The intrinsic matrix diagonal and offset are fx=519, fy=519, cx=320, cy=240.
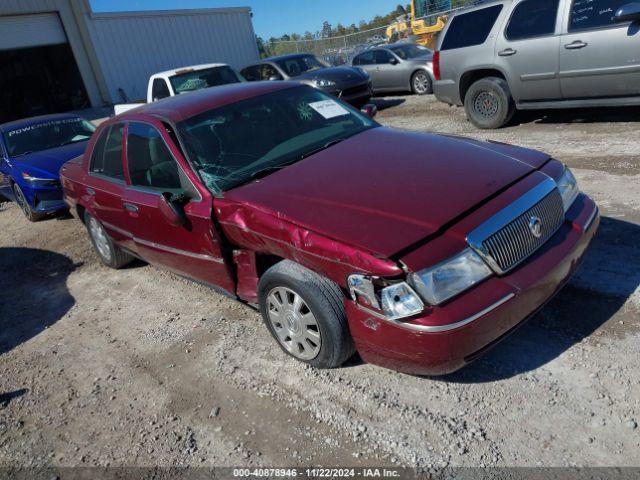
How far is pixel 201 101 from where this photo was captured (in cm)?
403

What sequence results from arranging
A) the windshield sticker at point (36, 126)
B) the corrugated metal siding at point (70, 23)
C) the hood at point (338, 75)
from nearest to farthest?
1. the windshield sticker at point (36, 126)
2. the hood at point (338, 75)
3. the corrugated metal siding at point (70, 23)

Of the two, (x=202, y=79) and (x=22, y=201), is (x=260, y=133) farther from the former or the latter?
(x=202, y=79)

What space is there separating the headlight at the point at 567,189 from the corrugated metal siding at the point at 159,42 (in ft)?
64.8

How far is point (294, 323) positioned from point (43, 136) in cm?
739

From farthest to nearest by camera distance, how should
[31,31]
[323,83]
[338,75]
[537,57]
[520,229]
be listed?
1. [31,31]
2. [338,75]
3. [323,83]
4. [537,57]
5. [520,229]

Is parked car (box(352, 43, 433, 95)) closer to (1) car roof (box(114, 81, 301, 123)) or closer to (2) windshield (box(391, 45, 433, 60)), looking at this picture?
(2) windshield (box(391, 45, 433, 60))

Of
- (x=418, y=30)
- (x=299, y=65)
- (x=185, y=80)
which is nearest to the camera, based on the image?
(x=185, y=80)

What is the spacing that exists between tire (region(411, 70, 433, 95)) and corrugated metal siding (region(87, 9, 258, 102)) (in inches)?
479

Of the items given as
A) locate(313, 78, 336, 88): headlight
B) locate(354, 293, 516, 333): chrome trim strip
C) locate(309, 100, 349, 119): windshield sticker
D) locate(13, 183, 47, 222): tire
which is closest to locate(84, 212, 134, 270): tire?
locate(309, 100, 349, 119): windshield sticker

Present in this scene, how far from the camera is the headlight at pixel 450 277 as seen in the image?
2.48 meters

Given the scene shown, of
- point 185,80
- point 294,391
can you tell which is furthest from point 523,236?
point 185,80

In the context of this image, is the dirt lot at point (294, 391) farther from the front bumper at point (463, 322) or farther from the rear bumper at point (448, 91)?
the rear bumper at point (448, 91)

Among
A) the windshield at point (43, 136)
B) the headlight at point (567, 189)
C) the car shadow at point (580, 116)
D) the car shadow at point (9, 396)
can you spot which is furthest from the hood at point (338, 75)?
the car shadow at point (9, 396)

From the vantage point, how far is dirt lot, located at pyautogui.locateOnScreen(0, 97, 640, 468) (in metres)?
2.57
